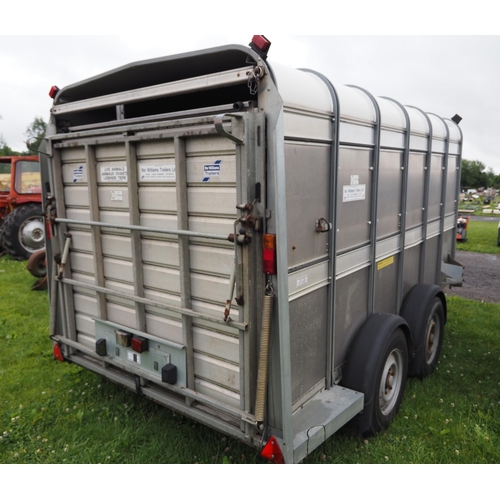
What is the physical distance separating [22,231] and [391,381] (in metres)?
9.92

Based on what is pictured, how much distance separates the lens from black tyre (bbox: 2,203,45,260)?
35.5 ft

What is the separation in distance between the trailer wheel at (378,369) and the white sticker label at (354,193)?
109cm

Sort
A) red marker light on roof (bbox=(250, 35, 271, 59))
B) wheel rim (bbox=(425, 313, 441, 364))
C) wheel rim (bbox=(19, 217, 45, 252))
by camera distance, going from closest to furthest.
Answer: red marker light on roof (bbox=(250, 35, 271, 59)), wheel rim (bbox=(425, 313, 441, 364)), wheel rim (bbox=(19, 217, 45, 252))

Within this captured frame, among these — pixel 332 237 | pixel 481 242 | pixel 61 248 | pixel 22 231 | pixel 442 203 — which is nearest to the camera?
pixel 332 237

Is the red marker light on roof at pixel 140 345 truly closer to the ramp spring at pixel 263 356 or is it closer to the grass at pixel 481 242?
the ramp spring at pixel 263 356

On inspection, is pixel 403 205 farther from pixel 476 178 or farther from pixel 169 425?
pixel 476 178

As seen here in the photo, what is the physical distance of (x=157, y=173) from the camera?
3.19m

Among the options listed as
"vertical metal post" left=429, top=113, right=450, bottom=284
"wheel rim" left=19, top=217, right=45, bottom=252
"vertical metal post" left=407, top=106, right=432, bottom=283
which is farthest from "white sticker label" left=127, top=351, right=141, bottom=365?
"wheel rim" left=19, top=217, right=45, bottom=252

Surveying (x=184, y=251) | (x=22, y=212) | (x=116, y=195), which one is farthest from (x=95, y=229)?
(x=22, y=212)

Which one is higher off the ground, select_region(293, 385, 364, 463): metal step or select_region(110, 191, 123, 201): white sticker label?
select_region(110, 191, 123, 201): white sticker label

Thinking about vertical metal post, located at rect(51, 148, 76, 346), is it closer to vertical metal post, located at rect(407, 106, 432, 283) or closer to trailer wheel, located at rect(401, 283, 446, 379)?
trailer wheel, located at rect(401, 283, 446, 379)

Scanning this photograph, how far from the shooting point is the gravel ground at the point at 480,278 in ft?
28.0

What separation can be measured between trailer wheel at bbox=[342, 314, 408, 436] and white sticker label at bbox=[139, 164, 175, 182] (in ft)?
6.66

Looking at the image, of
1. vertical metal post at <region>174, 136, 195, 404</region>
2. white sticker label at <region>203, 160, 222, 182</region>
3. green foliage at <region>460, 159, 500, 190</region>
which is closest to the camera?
white sticker label at <region>203, 160, 222, 182</region>
